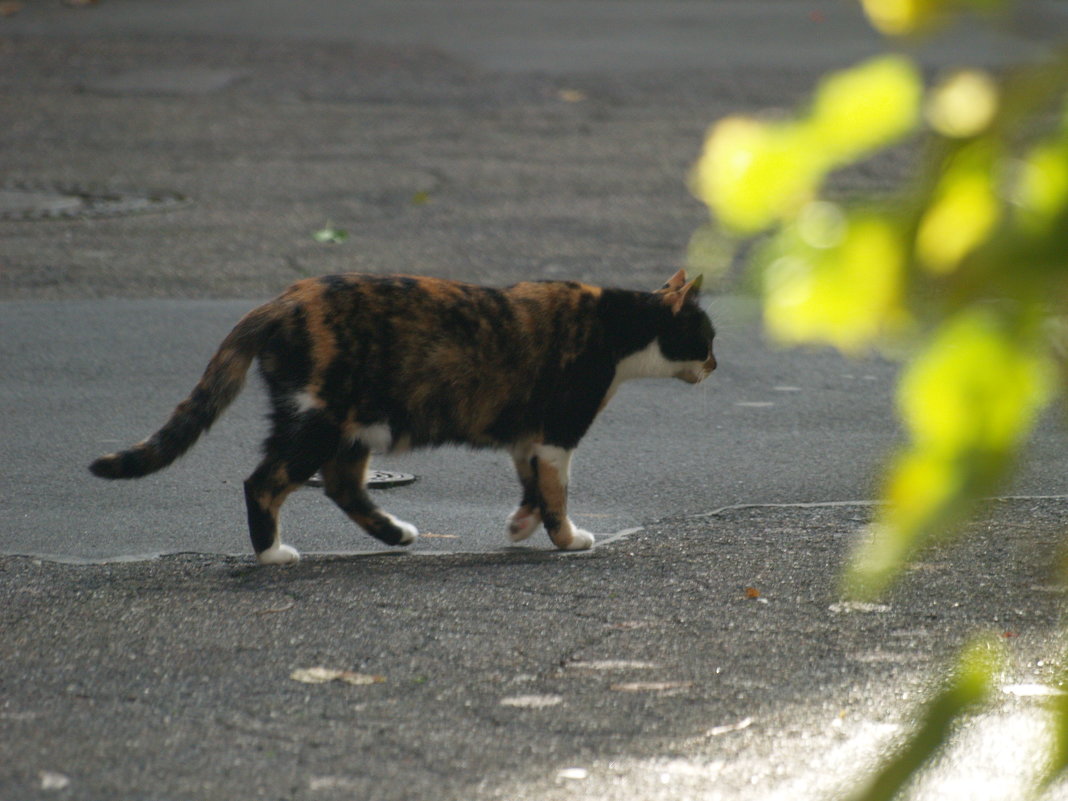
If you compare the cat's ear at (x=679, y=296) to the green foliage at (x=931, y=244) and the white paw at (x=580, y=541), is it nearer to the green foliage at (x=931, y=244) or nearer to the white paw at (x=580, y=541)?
the white paw at (x=580, y=541)

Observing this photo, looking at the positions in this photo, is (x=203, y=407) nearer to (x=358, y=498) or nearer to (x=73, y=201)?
(x=358, y=498)

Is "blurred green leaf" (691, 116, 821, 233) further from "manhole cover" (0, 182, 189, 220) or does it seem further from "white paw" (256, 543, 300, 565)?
"manhole cover" (0, 182, 189, 220)

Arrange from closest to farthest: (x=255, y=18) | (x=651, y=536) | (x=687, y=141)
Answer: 1. (x=651, y=536)
2. (x=687, y=141)
3. (x=255, y=18)

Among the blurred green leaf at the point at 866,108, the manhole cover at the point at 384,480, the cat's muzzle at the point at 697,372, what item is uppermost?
the blurred green leaf at the point at 866,108

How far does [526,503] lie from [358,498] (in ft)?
1.84

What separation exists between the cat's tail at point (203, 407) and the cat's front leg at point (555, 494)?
3.25ft

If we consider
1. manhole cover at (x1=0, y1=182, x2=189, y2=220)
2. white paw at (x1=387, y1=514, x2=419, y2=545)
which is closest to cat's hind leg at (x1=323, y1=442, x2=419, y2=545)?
white paw at (x1=387, y1=514, x2=419, y2=545)

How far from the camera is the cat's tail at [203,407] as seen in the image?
4.61 meters

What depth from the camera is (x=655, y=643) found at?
13.6 feet

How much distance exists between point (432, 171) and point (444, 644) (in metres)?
8.24

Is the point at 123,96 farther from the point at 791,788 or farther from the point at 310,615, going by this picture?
the point at 791,788

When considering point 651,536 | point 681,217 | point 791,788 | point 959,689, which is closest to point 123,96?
point 681,217

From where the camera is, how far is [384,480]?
5938mm

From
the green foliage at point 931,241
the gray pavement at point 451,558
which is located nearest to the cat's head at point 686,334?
the gray pavement at point 451,558
